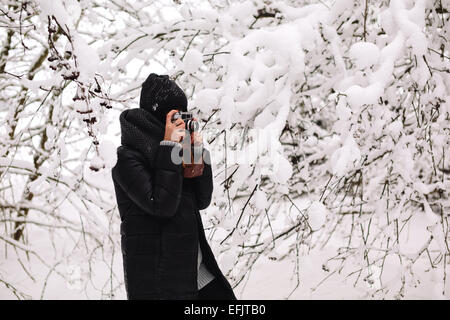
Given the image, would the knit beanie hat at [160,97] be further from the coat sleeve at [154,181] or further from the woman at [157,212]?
the coat sleeve at [154,181]

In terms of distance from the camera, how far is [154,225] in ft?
5.03

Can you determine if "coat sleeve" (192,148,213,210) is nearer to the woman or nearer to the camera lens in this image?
the woman

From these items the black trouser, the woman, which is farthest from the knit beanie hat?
the black trouser

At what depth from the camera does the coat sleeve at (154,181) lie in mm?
1476

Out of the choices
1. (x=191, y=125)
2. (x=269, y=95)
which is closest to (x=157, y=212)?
(x=191, y=125)

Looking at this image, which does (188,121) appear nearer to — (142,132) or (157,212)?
(142,132)

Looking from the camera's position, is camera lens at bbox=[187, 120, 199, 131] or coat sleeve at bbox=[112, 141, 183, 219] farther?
camera lens at bbox=[187, 120, 199, 131]

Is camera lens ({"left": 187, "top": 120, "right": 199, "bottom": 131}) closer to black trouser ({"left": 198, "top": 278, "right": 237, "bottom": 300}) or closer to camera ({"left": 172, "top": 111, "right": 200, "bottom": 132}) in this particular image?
camera ({"left": 172, "top": 111, "right": 200, "bottom": 132})

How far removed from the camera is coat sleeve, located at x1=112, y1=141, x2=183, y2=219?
148 centimetres

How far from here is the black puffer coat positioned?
58.8 inches

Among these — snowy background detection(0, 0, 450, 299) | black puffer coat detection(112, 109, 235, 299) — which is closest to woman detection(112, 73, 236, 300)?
black puffer coat detection(112, 109, 235, 299)

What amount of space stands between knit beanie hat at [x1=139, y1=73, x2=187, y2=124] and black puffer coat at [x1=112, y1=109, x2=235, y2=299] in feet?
0.55

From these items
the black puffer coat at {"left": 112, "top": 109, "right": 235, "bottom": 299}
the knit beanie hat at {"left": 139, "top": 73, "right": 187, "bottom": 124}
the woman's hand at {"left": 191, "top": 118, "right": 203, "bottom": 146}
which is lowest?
the black puffer coat at {"left": 112, "top": 109, "right": 235, "bottom": 299}

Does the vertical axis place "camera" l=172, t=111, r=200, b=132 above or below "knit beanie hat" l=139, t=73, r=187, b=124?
below
